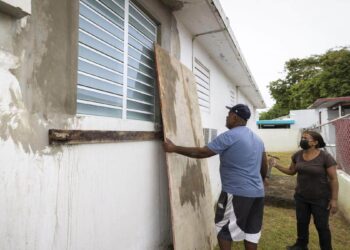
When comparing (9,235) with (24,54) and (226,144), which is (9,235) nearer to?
(24,54)

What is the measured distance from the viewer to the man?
2.96m

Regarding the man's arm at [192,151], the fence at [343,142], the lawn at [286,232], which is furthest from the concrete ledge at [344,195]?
the man's arm at [192,151]

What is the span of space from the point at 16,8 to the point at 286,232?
16.5 feet

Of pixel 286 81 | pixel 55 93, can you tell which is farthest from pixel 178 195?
pixel 286 81

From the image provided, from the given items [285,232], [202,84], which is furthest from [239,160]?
[202,84]

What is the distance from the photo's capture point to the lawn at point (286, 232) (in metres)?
4.21

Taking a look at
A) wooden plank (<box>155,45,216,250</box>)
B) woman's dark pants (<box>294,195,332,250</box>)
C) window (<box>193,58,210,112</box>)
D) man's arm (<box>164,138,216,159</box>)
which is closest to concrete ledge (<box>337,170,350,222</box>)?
woman's dark pants (<box>294,195,332,250</box>)

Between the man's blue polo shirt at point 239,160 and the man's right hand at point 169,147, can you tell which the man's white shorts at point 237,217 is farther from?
the man's right hand at point 169,147

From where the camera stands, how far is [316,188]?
3.57 m

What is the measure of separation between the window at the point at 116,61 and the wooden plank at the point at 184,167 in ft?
0.80

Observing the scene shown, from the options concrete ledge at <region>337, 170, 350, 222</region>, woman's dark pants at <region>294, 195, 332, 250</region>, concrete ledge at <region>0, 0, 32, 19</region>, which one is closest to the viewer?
concrete ledge at <region>0, 0, 32, 19</region>

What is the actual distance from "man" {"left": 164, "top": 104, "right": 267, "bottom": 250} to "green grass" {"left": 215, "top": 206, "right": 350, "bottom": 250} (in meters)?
1.17

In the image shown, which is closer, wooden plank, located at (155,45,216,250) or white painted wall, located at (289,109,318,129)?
wooden plank, located at (155,45,216,250)

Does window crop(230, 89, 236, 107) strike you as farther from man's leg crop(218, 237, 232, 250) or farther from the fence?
man's leg crop(218, 237, 232, 250)
